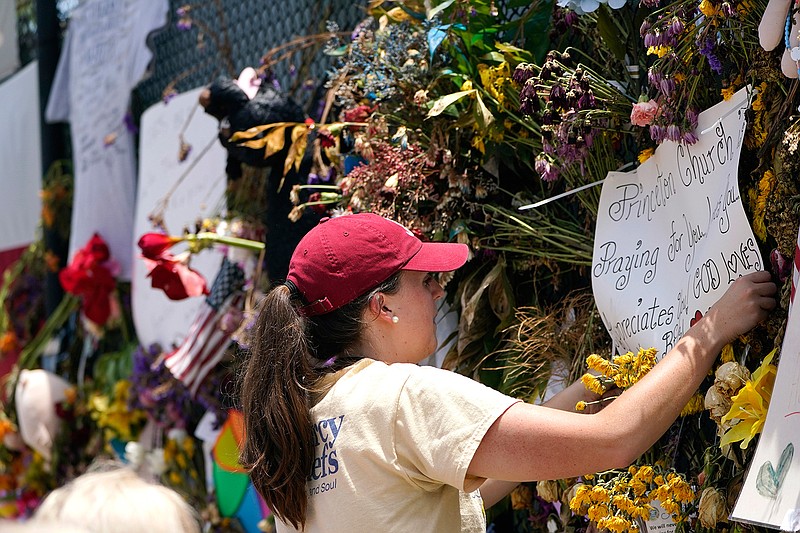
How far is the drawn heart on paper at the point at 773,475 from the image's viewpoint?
1.42 m

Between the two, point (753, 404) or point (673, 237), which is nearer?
point (753, 404)

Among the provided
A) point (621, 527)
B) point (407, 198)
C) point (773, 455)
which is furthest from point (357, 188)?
point (773, 455)

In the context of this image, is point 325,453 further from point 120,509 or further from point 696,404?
point 696,404

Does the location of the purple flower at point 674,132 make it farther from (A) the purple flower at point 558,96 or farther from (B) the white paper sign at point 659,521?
(B) the white paper sign at point 659,521

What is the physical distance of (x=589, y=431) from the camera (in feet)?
4.77

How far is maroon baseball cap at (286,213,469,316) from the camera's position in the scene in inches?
67.4

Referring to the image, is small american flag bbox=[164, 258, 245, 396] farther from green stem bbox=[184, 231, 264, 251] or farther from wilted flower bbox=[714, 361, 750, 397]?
wilted flower bbox=[714, 361, 750, 397]

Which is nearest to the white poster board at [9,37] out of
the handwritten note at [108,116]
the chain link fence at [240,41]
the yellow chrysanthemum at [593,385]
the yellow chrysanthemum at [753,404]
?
the handwritten note at [108,116]

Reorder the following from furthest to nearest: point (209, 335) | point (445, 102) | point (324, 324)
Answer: point (209, 335) < point (445, 102) < point (324, 324)

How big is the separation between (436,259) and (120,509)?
0.66 m

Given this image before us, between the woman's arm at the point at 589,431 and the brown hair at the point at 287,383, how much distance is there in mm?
315

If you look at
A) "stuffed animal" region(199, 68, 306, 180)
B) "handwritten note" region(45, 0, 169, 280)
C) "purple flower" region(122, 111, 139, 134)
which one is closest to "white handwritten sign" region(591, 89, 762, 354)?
"stuffed animal" region(199, 68, 306, 180)

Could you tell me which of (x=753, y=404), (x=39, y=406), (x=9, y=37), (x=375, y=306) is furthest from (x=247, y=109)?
(x=9, y=37)

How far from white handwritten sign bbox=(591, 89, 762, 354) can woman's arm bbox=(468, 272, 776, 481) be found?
7.1 inches
